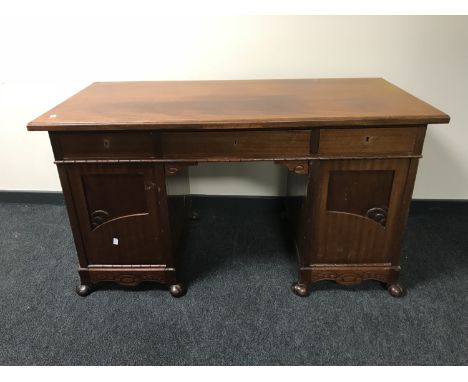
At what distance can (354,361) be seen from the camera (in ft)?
3.90

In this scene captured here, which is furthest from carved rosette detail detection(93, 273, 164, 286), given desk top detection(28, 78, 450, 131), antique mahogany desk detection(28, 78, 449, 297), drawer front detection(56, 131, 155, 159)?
desk top detection(28, 78, 450, 131)

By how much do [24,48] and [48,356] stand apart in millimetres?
1452

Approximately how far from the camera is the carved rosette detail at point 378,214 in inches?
52.6

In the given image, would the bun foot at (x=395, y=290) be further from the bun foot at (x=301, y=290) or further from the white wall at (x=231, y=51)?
the white wall at (x=231, y=51)

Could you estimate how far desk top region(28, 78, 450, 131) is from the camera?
3.77ft

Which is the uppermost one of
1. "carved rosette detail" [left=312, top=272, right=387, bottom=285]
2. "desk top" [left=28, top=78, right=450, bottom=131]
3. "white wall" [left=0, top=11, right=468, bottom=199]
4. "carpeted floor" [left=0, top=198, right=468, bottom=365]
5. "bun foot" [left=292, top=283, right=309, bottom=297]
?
"white wall" [left=0, top=11, right=468, bottom=199]

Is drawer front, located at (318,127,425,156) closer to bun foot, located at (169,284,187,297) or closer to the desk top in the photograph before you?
the desk top

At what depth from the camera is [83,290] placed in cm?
147

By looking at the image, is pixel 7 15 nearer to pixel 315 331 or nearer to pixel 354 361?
pixel 315 331

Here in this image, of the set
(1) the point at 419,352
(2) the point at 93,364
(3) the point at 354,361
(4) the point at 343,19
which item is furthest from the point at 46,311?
(4) the point at 343,19

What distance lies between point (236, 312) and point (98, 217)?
0.65m

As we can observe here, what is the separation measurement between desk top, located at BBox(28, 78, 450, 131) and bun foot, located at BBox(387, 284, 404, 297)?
2.24 ft

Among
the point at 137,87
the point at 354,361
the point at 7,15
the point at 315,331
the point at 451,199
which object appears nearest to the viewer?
the point at 354,361

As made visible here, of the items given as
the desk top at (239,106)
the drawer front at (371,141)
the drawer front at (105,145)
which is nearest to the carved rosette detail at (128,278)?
the drawer front at (105,145)
